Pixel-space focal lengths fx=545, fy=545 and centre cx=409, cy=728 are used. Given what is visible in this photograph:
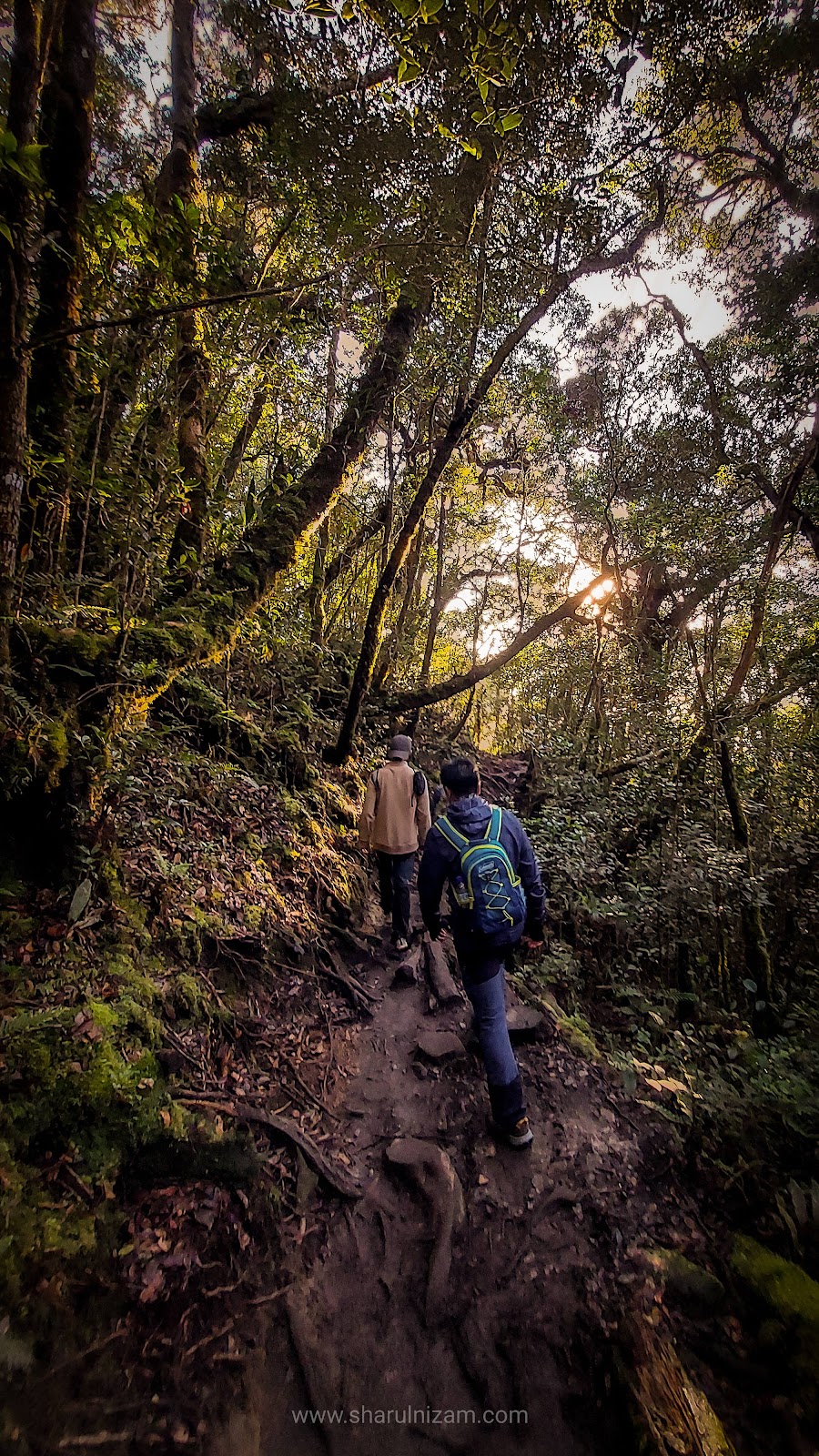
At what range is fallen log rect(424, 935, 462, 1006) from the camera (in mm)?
5664

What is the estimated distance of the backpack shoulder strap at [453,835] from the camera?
4098 mm

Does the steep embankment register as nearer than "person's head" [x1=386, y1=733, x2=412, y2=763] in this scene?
Yes

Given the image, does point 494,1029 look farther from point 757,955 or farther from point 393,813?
point 757,955

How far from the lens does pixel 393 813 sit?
639cm

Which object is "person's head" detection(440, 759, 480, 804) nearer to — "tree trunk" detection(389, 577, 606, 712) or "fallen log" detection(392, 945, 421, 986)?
"fallen log" detection(392, 945, 421, 986)

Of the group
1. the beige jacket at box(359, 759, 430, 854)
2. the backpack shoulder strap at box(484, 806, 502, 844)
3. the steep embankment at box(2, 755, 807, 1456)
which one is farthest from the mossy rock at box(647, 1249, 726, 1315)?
the beige jacket at box(359, 759, 430, 854)

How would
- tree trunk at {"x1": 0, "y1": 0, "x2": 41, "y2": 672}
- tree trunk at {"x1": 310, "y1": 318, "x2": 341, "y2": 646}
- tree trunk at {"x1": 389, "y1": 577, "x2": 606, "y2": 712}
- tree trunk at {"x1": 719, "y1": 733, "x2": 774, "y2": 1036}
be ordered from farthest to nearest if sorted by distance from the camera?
tree trunk at {"x1": 389, "y1": 577, "x2": 606, "y2": 712} < tree trunk at {"x1": 310, "y1": 318, "x2": 341, "y2": 646} < tree trunk at {"x1": 719, "y1": 733, "x2": 774, "y2": 1036} < tree trunk at {"x1": 0, "y1": 0, "x2": 41, "y2": 672}

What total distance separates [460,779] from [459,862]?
639 millimetres

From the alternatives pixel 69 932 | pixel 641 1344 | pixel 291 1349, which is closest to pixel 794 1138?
pixel 641 1344

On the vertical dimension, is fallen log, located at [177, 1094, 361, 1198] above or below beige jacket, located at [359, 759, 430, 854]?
below

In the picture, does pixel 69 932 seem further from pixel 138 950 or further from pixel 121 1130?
pixel 121 1130

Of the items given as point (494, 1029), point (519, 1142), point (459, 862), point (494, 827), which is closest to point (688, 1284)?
point (519, 1142)


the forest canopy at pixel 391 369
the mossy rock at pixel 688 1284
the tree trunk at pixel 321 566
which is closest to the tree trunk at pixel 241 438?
the forest canopy at pixel 391 369

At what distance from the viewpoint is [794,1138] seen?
397 centimetres
